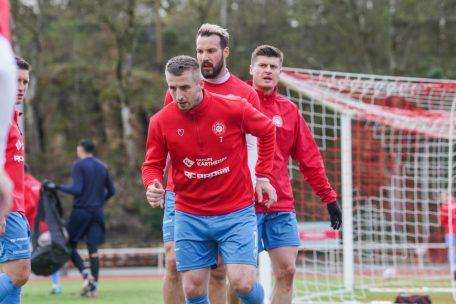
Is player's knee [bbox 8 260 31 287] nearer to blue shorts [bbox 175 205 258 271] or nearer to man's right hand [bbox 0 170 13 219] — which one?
blue shorts [bbox 175 205 258 271]

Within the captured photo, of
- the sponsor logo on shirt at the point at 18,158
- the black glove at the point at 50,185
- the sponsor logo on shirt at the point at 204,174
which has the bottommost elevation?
the black glove at the point at 50,185

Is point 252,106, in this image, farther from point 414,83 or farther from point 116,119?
point 116,119

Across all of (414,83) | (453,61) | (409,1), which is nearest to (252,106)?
(414,83)

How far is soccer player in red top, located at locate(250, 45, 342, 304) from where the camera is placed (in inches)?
295

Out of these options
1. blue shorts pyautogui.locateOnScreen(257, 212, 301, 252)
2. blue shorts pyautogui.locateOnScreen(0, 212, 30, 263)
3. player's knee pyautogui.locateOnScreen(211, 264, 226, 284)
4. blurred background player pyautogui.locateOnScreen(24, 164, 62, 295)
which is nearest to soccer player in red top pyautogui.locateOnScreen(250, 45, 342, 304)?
blue shorts pyautogui.locateOnScreen(257, 212, 301, 252)

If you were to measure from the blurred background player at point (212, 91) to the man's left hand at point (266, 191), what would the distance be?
0.44 meters

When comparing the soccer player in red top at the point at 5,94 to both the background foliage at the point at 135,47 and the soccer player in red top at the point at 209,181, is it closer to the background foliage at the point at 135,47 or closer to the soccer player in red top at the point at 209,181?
the soccer player in red top at the point at 209,181

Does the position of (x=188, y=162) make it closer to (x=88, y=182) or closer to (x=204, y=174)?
(x=204, y=174)

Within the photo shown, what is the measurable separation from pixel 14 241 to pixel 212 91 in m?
1.91

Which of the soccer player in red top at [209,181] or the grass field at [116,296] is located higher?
the soccer player in red top at [209,181]

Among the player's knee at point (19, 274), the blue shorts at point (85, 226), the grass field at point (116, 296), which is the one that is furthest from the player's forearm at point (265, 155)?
the blue shorts at point (85, 226)

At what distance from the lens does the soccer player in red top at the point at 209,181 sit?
6344 mm

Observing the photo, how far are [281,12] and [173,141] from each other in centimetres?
Result: 2706

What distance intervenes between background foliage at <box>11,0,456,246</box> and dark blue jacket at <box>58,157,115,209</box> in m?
15.8
